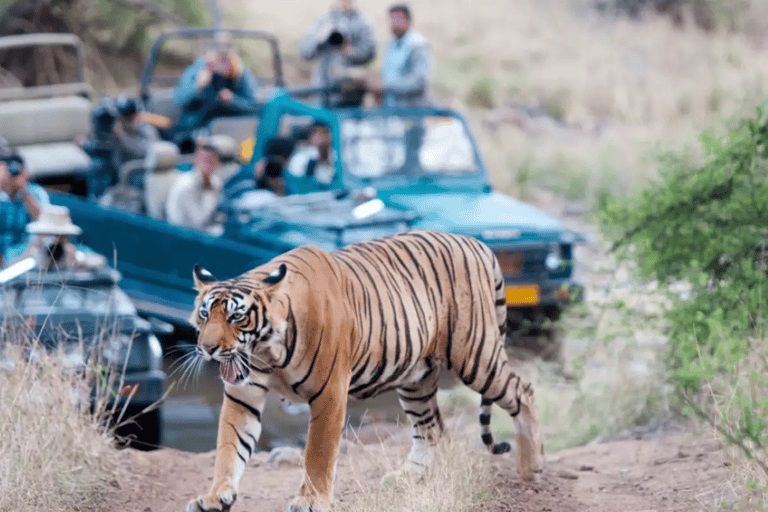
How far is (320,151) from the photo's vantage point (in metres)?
9.06

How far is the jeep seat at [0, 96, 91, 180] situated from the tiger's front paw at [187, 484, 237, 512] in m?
7.43

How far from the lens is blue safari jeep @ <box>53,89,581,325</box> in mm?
8078

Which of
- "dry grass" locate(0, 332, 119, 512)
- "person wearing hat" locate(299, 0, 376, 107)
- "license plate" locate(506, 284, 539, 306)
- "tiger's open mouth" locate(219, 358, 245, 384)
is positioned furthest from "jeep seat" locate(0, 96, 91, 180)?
"tiger's open mouth" locate(219, 358, 245, 384)

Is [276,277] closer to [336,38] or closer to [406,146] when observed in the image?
[406,146]

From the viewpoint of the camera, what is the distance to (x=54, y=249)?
6.52 m

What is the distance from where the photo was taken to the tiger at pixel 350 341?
4.11m

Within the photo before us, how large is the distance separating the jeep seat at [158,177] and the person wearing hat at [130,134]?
76cm

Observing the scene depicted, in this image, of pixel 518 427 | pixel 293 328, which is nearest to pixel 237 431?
pixel 293 328

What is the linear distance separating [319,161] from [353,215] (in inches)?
45.3

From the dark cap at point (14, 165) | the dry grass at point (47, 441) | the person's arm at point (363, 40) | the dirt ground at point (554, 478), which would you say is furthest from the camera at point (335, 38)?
the dry grass at point (47, 441)

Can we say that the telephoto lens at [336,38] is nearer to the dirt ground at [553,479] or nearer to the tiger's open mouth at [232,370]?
the dirt ground at [553,479]

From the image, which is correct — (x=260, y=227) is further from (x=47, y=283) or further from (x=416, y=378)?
(x=416, y=378)

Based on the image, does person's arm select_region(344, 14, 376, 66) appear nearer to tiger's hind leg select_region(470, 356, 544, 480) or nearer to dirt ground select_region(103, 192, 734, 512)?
dirt ground select_region(103, 192, 734, 512)

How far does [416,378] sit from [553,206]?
963cm
